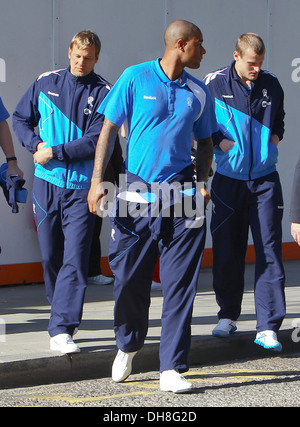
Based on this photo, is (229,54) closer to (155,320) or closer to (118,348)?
(155,320)

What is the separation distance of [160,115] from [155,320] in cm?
253

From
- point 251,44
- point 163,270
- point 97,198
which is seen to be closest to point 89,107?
point 97,198

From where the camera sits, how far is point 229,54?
38.4ft

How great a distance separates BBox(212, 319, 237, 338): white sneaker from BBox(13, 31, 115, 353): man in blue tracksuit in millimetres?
1121

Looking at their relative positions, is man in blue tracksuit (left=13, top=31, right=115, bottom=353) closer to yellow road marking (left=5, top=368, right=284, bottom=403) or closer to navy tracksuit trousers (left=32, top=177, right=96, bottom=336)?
navy tracksuit trousers (left=32, top=177, right=96, bottom=336)

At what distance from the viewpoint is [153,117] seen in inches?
230

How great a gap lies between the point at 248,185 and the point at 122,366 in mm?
1712

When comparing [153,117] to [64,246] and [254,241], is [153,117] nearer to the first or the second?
[64,246]

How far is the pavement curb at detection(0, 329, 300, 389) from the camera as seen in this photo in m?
6.13

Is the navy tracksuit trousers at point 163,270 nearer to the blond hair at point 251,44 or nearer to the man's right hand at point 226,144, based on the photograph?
the man's right hand at point 226,144

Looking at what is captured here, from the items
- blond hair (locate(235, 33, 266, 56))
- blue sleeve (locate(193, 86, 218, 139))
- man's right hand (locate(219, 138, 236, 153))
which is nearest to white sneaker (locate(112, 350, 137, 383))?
blue sleeve (locate(193, 86, 218, 139))

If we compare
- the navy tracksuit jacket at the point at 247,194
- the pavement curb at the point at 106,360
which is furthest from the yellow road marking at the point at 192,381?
the navy tracksuit jacket at the point at 247,194

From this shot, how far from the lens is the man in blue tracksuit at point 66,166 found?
21.5ft
